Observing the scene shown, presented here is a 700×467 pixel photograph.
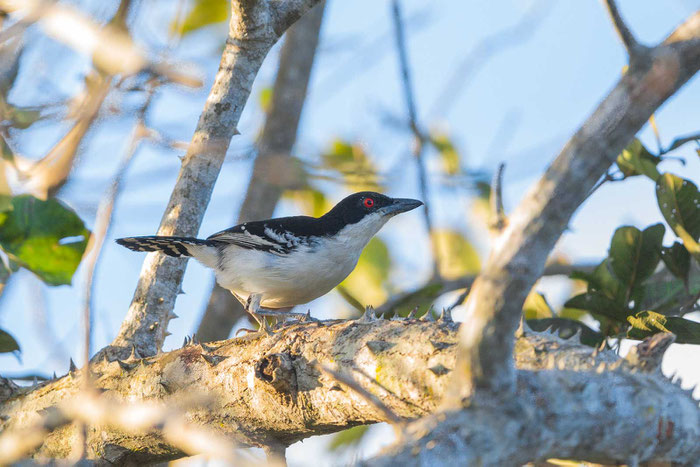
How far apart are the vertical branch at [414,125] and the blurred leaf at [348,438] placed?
1455mm

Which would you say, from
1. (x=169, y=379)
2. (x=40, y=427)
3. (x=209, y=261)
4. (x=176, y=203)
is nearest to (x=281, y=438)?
(x=169, y=379)

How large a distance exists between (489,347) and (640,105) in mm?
675

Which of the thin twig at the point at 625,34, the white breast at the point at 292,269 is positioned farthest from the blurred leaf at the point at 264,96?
the thin twig at the point at 625,34

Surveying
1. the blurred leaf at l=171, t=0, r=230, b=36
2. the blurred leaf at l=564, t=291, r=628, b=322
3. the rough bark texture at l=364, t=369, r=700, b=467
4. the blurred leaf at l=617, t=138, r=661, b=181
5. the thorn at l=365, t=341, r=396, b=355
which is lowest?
the rough bark texture at l=364, t=369, r=700, b=467

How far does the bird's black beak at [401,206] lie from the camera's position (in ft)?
19.2

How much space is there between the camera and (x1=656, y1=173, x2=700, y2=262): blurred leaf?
148 inches

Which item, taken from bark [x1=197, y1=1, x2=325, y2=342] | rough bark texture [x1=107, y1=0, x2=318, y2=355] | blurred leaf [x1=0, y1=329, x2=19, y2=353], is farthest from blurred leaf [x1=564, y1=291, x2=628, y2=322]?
bark [x1=197, y1=1, x2=325, y2=342]

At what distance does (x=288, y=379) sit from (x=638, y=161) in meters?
2.36

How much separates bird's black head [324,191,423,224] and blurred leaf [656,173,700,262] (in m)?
2.27

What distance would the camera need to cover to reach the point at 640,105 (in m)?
1.65

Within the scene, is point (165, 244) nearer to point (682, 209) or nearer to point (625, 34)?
point (682, 209)

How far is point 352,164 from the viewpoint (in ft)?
22.7

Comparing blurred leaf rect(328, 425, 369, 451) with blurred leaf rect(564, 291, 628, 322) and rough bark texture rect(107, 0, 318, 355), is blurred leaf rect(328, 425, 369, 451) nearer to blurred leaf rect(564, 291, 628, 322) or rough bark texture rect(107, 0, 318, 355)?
rough bark texture rect(107, 0, 318, 355)

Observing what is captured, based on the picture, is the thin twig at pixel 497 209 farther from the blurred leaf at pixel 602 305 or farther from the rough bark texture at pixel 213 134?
the rough bark texture at pixel 213 134
